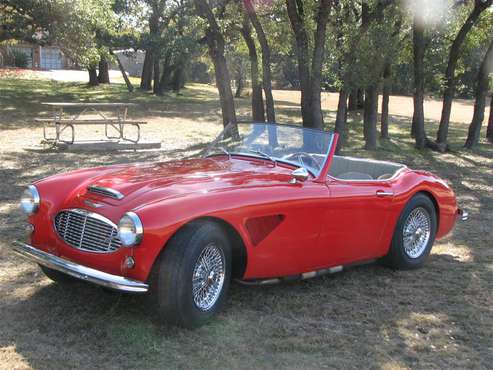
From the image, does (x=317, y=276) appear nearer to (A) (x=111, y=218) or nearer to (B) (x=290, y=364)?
(B) (x=290, y=364)

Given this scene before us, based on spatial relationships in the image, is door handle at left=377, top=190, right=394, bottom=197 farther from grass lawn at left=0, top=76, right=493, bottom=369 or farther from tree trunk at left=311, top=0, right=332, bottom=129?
tree trunk at left=311, top=0, right=332, bottom=129

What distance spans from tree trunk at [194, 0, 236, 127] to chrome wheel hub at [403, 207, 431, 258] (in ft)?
23.4

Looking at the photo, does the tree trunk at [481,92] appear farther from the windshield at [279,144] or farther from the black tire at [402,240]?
the windshield at [279,144]

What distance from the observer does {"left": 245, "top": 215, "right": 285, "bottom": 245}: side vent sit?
13.8 feet

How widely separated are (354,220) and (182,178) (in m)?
1.56

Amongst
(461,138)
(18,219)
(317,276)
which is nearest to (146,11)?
(461,138)

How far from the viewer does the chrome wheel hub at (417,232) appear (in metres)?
5.66

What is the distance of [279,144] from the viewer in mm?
5316

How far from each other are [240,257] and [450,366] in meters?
1.56

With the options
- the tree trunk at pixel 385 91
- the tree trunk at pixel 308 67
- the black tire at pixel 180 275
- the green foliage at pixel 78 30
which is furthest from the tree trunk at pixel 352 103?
the black tire at pixel 180 275

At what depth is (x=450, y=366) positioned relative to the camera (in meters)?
3.74

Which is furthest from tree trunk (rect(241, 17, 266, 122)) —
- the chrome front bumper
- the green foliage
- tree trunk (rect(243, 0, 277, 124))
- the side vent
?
the chrome front bumper

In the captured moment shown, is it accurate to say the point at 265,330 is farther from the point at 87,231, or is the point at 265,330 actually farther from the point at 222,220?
the point at 87,231

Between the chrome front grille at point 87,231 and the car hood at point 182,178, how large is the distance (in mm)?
159
